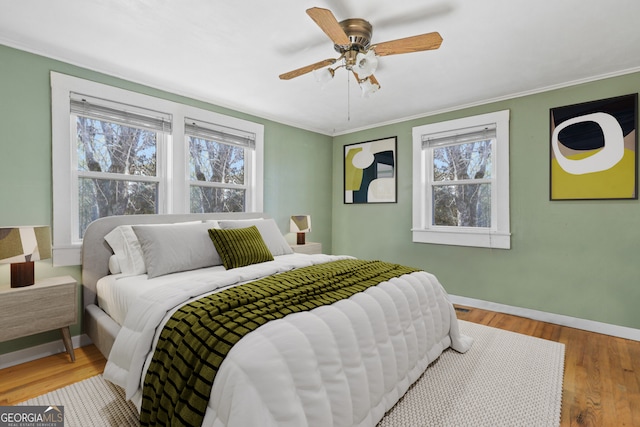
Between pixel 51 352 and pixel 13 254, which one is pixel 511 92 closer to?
pixel 13 254

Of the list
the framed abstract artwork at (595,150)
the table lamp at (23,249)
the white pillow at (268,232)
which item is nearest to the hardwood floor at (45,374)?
the table lamp at (23,249)

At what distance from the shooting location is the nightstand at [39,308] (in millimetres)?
2023

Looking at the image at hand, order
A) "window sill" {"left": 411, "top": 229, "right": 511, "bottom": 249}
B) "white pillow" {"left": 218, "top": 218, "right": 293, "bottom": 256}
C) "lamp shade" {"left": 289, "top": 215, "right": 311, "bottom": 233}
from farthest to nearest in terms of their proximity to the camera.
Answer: "lamp shade" {"left": 289, "top": 215, "right": 311, "bottom": 233} → "window sill" {"left": 411, "top": 229, "right": 511, "bottom": 249} → "white pillow" {"left": 218, "top": 218, "right": 293, "bottom": 256}

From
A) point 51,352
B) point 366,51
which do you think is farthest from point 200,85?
point 51,352

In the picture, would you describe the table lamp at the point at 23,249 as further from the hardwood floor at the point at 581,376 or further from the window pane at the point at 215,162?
the window pane at the point at 215,162

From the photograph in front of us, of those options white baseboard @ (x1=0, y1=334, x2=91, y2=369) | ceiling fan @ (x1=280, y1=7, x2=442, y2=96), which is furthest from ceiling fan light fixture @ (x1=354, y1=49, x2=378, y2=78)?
white baseboard @ (x1=0, y1=334, x2=91, y2=369)

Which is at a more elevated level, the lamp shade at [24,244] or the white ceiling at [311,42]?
the white ceiling at [311,42]

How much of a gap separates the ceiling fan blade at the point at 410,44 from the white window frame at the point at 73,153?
7.34ft

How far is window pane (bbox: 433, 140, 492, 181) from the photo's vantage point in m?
3.60

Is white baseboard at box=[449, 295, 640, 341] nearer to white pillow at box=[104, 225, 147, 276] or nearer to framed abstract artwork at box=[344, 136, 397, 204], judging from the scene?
framed abstract artwork at box=[344, 136, 397, 204]

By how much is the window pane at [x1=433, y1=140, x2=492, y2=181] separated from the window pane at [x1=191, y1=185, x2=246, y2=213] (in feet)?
8.30

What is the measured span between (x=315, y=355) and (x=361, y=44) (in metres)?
1.93

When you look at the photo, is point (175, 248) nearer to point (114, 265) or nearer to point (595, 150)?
point (114, 265)

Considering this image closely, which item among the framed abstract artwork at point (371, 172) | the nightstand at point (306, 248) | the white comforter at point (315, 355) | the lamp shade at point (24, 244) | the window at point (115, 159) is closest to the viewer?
the white comforter at point (315, 355)
